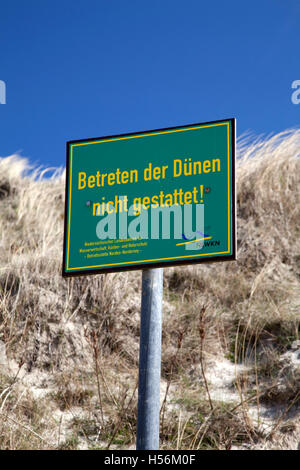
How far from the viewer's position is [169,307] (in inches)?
276

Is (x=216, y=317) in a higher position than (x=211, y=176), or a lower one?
lower

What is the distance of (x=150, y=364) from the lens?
3.95 metres

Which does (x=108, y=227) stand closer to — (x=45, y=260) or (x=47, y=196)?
(x=45, y=260)

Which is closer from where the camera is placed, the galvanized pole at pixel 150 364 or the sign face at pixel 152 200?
the galvanized pole at pixel 150 364

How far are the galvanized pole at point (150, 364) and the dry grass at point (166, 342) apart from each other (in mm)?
734

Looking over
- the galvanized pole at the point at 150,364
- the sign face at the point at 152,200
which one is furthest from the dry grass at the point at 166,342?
the sign face at the point at 152,200

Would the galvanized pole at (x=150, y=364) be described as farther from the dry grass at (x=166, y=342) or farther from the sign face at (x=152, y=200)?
the dry grass at (x=166, y=342)

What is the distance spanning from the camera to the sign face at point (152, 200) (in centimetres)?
403

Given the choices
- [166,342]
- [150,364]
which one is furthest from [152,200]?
[166,342]

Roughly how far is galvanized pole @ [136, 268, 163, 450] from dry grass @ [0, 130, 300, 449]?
734 mm

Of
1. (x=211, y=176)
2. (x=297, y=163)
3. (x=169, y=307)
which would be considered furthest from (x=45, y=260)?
(x=297, y=163)

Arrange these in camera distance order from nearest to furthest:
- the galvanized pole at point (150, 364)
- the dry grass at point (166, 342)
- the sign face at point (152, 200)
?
the galvanized pole at point (150, 364) → the sign face at point (152, 200) → the dry grass at point (166, 342)

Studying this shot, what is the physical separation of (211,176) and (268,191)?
4.84 metres

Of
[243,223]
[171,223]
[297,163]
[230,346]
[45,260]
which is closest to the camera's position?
[171,223]
